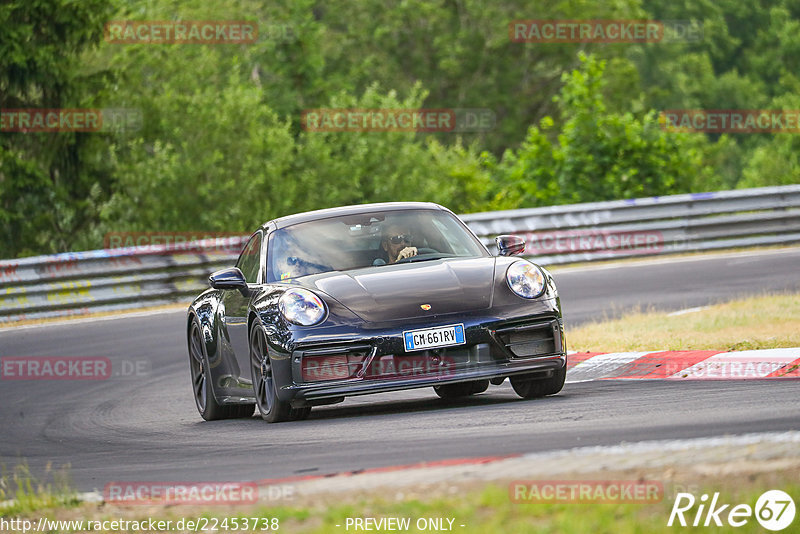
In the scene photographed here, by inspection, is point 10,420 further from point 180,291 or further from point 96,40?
point 96,40

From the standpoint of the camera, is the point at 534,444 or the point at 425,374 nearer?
the point at 534,444

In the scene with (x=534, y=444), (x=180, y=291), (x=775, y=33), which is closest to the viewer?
(x=534, y=444)

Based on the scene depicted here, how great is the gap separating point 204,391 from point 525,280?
112 inches

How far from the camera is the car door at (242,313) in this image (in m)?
9.08

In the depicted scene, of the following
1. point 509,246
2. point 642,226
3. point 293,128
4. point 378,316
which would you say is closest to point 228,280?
point 378,316

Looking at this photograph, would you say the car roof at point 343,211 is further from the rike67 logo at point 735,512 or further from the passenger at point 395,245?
the rike67 logo at point 735,512

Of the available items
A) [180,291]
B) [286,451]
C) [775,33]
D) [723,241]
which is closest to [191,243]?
[180,291]

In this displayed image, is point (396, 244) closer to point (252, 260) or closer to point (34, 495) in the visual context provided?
point (252, 260)

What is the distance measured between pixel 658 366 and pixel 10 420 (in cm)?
486

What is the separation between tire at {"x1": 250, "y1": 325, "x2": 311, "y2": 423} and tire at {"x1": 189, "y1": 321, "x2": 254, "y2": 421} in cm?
102

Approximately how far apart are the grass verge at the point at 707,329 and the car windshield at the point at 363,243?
212cm

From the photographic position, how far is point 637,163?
26.7 m

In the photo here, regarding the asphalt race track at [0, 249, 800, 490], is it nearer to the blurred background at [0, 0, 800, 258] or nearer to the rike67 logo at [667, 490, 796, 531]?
the rike67 logo at [667, 490, 796, 531]

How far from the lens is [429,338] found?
808 cm
